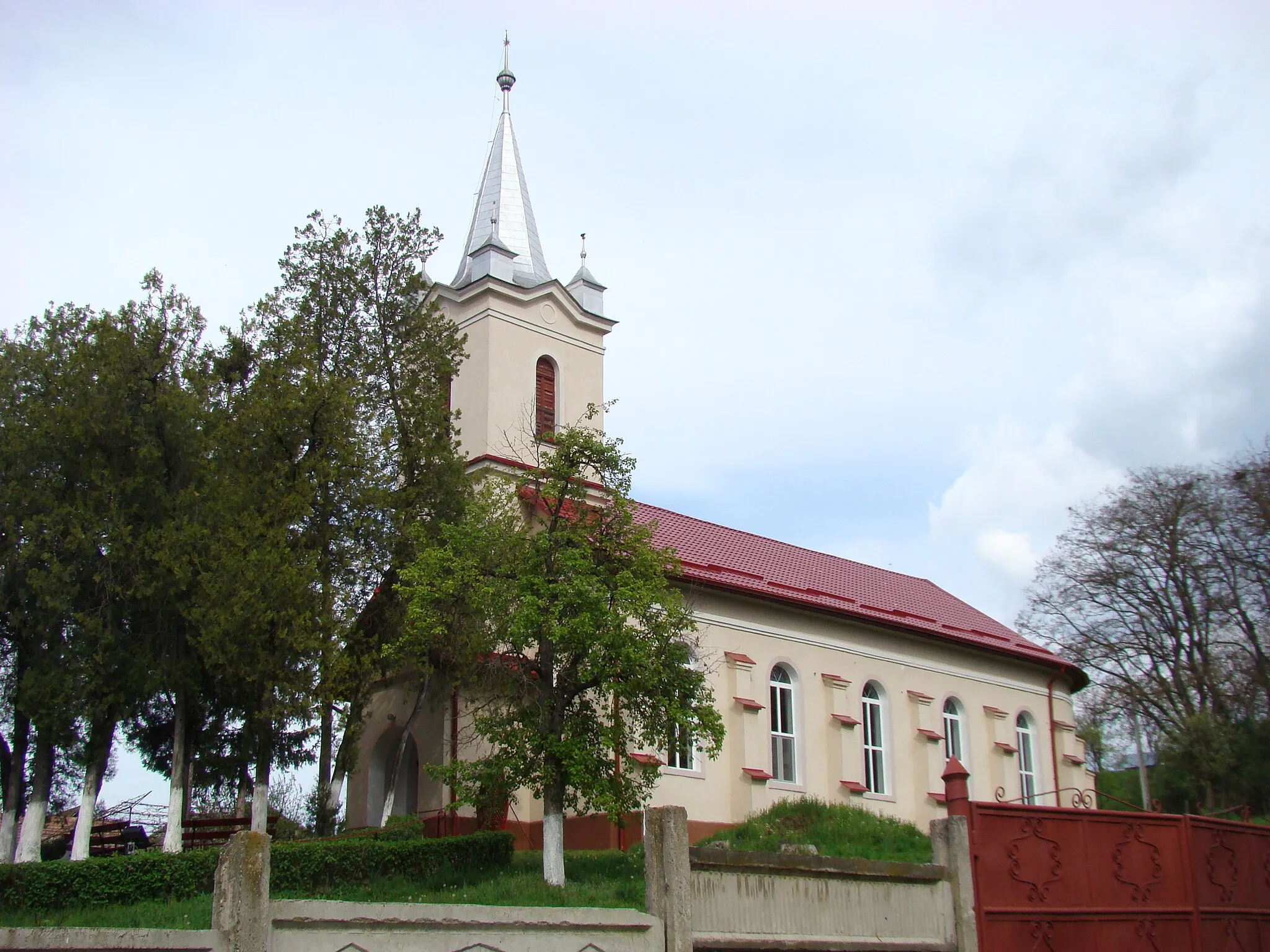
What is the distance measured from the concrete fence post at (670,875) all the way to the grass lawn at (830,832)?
1144 centimetres

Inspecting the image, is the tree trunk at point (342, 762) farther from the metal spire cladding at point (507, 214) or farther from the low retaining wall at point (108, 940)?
the low retaining wall at point (108, 940)

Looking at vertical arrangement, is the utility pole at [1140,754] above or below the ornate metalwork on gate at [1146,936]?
above

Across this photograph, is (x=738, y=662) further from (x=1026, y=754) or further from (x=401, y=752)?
(x=1026, y=754)

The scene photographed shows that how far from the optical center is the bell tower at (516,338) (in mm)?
29266

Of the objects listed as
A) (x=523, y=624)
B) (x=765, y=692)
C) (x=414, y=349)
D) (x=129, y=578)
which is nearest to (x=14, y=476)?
(x=129, y=578)

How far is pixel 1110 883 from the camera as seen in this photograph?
13.8 m

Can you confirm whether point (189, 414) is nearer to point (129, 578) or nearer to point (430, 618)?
point (129, 578)

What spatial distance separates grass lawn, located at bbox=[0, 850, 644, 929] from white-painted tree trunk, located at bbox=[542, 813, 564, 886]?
189 millimetres

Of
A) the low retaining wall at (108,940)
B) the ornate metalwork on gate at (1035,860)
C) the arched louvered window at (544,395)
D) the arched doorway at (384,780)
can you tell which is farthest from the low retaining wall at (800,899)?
the arched louvered window at (544,395)

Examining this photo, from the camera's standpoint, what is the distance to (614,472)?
21219 mm

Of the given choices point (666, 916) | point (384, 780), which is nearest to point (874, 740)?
point (384, 780)

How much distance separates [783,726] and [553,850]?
11.7 metres

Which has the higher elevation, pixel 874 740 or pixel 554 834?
pixel 874 740

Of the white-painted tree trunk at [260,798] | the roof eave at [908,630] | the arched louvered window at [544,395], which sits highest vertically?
the arched louvered window at [544,395]
